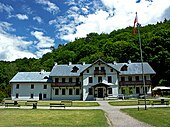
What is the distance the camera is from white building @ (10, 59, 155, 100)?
180 feet

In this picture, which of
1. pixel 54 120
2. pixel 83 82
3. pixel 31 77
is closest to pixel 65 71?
pixel 83 82

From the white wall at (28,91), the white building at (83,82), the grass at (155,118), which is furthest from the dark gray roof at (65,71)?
the grass at (155,118)

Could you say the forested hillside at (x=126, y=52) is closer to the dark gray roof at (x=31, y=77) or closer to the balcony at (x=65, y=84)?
the dark gray roof at (x=31, y=77)

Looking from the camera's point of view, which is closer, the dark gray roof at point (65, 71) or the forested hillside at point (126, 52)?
the dark gray roof at point (65, 71)

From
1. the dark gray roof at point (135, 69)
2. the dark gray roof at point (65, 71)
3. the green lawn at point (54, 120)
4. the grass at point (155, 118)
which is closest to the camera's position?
the grass at point (155, 118)

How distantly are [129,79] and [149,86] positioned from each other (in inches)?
Result: 194

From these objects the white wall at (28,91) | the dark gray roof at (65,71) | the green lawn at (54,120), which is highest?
the dark gray roof at (65,71)

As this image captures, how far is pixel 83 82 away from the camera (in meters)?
55.7

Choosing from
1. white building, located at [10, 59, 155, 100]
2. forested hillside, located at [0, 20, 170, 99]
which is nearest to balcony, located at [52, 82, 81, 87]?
white building, located at [10, 59, 155, 100]

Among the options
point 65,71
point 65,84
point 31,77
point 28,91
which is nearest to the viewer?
point 65,84

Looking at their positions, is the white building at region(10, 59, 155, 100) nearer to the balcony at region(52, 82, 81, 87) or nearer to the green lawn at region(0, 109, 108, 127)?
the balcony at region(52, 82, 81, 87)

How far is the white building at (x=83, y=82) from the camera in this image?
55.0 metres

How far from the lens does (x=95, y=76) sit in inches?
2196

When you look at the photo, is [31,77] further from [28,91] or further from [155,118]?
[155,118]
